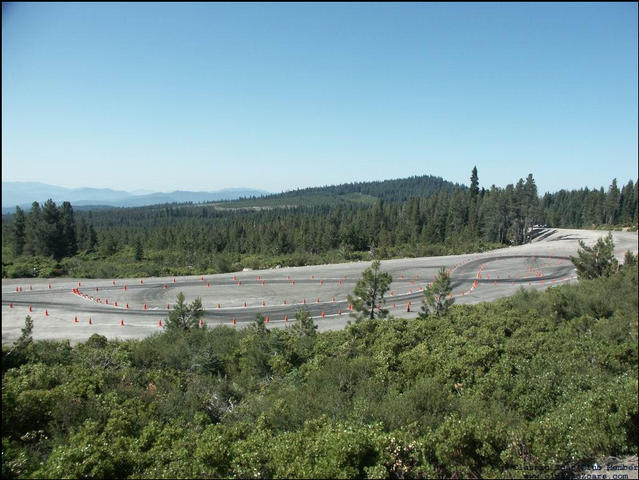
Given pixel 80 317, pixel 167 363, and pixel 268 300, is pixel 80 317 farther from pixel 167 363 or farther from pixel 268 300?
pixel 167 363

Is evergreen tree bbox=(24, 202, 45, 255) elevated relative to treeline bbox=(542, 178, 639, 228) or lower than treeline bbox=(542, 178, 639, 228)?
lower

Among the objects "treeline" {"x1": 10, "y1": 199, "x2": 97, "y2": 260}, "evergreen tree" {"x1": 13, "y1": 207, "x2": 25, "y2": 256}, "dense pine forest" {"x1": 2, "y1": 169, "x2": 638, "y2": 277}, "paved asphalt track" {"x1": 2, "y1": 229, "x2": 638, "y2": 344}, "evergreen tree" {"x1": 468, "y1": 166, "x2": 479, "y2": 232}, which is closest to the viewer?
"paved asphalt track" {"x1": 2, "y1": 229, "x2": 638, "y2": 344}

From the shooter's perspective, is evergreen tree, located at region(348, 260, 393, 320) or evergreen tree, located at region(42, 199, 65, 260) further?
evergreen tree, located at region(42, 199, 65, 260)

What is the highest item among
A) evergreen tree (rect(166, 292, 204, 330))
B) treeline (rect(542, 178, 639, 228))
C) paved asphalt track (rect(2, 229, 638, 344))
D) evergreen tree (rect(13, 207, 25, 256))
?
treeline (rect(542, 178, 639, 228))

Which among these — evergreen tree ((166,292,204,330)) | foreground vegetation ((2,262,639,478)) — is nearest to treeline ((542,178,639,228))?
foreground vegetation ((2,262,639,478))

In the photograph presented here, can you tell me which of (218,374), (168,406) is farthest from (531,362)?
(218,374)

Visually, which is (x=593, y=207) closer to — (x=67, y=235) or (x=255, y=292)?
(x=255, y=292)

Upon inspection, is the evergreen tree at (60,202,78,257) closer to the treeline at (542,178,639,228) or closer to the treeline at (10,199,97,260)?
the treeline at (10,199,97,260)
